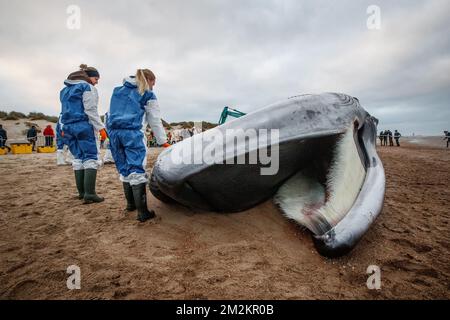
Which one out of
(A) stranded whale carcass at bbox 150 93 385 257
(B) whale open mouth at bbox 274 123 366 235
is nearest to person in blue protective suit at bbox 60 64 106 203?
(A) stranded whale carcass at bbox 150 93 385 257

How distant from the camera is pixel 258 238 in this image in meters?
2.31

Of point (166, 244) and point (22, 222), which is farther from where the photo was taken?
point (22, 222)

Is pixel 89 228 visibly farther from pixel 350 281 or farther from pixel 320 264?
pixel 350 281

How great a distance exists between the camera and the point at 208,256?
203cm

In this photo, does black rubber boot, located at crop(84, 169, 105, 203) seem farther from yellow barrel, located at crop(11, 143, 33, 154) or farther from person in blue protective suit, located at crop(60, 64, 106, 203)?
yellow barrel, located at crop(11, 143, 33, 154)

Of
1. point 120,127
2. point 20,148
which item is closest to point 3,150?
point 20,148

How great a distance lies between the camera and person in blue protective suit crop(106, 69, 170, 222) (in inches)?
110

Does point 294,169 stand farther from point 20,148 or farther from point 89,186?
point 20,148

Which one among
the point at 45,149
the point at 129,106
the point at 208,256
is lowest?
the point at 208,256

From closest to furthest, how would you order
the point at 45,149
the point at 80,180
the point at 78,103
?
the point at 78,103 → the point at 80,180 → the point at 45,149

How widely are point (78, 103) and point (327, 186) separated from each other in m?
3.28

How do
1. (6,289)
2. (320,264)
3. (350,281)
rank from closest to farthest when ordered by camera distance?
1. (6,289)
2. (350,281)
3. (320,264)

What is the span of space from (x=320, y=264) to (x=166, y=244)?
127 cm
